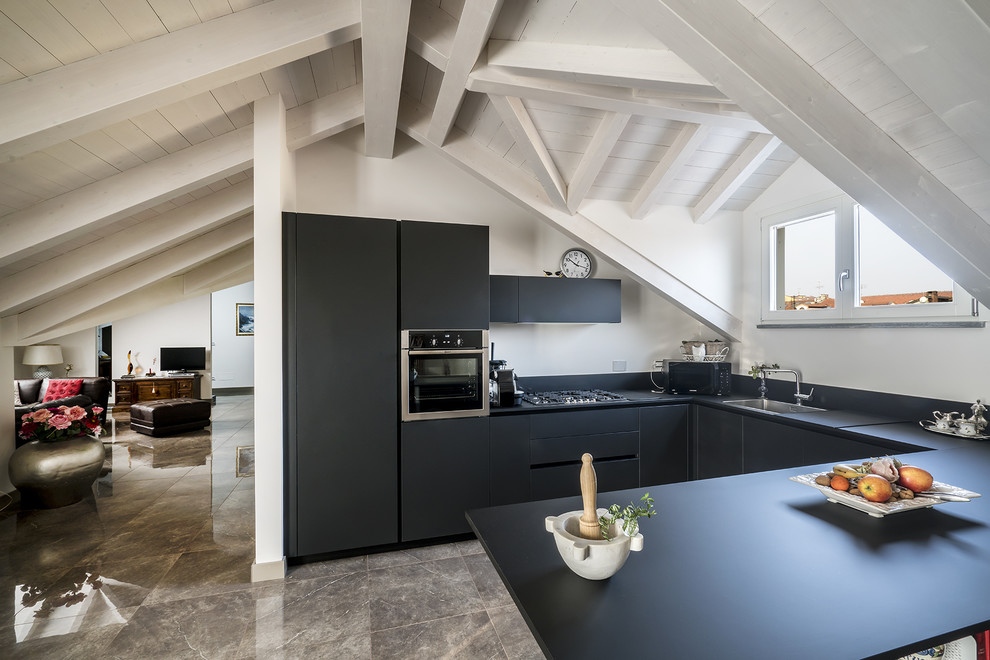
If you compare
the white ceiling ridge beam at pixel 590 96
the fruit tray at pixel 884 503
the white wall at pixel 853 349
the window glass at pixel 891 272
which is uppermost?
the white ceiling ridge beam at pixel 590 96

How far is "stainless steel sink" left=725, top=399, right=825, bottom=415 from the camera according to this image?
320 centimetres

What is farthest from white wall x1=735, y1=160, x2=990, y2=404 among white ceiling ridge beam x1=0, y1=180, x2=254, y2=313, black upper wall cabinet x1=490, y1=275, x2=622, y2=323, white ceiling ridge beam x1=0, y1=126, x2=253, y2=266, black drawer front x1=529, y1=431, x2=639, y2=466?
white ceiling ridge beam x1=0, y1=180, x2=254, y2=313

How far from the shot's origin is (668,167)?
2.96 m

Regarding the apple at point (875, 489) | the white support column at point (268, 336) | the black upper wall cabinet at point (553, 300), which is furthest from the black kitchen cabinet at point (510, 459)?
the apple at point (875, 489)

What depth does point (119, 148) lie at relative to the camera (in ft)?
7.98

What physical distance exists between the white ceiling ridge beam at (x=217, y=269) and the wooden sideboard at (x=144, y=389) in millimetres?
2138

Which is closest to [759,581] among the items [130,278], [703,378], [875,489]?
[875,489]

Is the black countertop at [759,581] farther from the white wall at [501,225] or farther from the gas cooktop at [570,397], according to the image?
the white wall at [501,225]

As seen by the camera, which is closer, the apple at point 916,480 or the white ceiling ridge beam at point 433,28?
the apple at point 916,480

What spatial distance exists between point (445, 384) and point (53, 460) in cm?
328

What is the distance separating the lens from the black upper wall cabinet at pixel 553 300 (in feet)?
11.5

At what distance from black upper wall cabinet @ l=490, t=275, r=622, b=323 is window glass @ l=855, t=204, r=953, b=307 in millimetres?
1587

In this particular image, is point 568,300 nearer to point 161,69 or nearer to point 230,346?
point 161,69

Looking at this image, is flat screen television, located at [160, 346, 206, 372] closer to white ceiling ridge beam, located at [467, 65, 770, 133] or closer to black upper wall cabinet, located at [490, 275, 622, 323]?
black upper wall cabinet, located at [490, 275, 622, 323]
